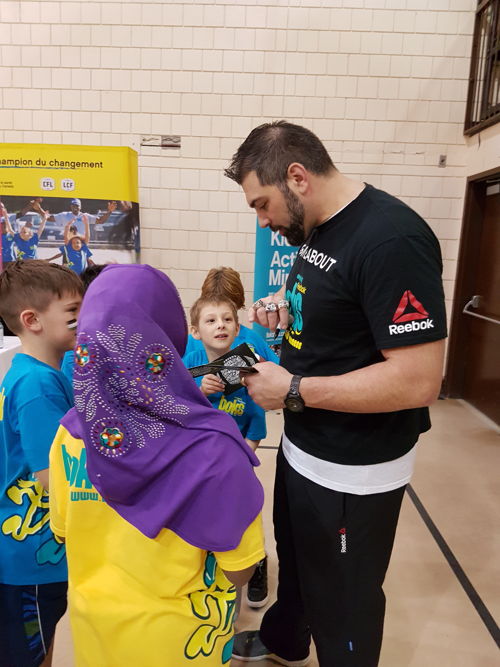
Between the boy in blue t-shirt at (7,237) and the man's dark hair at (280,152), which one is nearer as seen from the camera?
the man's dark hair at (280,152)

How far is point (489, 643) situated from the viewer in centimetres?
191

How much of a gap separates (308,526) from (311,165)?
96 centimetres

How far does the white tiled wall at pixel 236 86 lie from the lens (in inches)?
188

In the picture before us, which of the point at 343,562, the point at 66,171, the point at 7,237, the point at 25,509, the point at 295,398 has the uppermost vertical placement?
the point at 66,171

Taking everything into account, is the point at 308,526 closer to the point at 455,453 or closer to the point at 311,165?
the point at 311,165

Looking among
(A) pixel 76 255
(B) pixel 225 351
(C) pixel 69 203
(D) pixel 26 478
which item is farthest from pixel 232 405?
(C) pixel 69 203

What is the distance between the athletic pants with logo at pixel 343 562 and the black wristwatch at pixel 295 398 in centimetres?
24

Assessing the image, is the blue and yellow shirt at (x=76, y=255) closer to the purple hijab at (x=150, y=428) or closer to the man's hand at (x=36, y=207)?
the man's hand at (x=36, y=207)

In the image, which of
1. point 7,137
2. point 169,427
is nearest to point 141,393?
point 169,427

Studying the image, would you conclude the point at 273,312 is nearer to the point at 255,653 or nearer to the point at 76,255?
the point at 255,653

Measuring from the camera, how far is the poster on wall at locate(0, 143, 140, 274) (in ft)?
13.9

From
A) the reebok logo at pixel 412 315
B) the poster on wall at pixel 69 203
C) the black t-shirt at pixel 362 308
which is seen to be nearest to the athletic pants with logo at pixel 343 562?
the black t-shirt at pixel 362 308

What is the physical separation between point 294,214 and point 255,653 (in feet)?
5.11

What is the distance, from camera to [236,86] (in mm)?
4906
